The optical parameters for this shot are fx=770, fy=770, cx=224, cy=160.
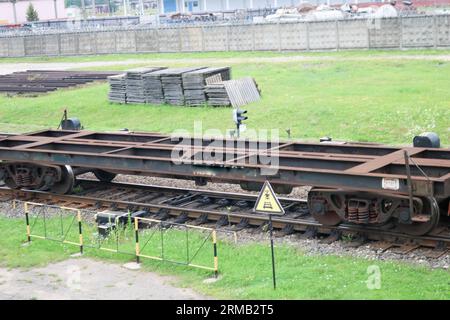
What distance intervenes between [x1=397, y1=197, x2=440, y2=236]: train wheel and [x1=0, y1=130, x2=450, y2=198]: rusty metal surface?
0.43 meters

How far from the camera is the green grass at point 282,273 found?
36.2ft

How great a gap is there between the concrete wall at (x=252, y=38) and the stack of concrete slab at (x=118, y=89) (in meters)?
17.6

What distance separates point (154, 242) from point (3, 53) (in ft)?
181

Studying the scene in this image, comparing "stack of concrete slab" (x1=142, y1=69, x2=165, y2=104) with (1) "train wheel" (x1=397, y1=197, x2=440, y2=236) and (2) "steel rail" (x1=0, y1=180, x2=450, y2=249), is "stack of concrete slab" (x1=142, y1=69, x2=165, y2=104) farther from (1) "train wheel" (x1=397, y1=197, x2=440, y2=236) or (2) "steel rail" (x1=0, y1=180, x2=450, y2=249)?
(1) "train wheel" (x1=397, y1=197, x2=440, y2=236)

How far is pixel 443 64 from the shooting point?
121 ft

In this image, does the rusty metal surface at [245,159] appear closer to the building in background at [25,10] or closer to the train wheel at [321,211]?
the train wheel at [321,211]

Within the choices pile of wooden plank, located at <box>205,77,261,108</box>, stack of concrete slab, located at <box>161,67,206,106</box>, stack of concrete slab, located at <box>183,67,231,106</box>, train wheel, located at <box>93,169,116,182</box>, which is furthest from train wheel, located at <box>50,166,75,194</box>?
stack of concrete slab, located at <box>161,67,206,106</box>

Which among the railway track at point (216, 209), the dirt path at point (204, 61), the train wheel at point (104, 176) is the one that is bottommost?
the railway track at point (216, 209)

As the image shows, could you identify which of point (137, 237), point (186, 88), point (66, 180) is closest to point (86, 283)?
point (137, 237)

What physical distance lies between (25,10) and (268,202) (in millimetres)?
109619

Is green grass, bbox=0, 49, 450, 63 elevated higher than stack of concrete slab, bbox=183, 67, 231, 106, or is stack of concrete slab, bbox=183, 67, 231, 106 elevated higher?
green grass, bbox=0, 49, 450, 63

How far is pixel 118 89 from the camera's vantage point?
3444cm

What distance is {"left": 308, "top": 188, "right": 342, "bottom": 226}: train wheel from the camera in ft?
45.8

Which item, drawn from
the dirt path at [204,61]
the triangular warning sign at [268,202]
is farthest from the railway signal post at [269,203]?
the dirt path at [204,61]
